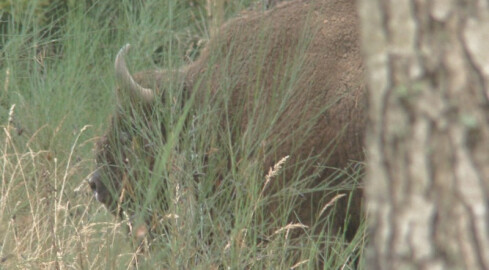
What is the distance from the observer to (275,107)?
15.7 ft

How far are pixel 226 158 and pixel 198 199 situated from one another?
0.98 ft

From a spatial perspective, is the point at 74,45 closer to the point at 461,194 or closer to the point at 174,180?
the point at 174,180

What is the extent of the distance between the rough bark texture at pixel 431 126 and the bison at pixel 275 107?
8.16 ft

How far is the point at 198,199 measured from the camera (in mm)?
4215

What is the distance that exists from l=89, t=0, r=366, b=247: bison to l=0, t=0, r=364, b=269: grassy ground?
125 millimetres

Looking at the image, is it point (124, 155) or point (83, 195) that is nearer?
point (124, 155)

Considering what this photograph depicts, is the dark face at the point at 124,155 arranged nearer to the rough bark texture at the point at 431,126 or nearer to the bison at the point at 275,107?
the bison at the point at 275,107

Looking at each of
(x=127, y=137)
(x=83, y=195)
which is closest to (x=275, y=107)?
(x=127, y=137)

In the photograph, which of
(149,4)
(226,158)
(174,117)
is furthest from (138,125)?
(149,4)

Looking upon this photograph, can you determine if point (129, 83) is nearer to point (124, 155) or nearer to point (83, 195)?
point (124, 155)

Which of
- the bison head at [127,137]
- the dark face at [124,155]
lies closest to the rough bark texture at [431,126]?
the dark face at [124,155]

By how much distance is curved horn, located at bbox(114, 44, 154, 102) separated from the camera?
191 inches

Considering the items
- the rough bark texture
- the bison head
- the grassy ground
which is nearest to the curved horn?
the bison head

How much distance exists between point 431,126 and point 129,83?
3.23 m
